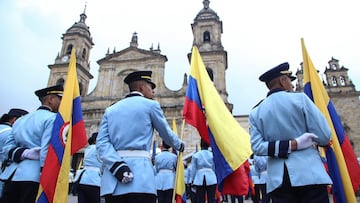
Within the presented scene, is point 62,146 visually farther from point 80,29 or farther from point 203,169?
point 80,29

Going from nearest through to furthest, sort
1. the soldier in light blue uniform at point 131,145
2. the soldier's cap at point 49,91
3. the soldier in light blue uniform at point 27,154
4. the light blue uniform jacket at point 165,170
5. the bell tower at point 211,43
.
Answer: the soldier in light blue uniform at point 131,145 → the soldier in light blue uniform at point 27,154 → the soldier's cap at point 49,91 → the light blue uniform jacket at point 165,170 → the bell tower at point 211,43

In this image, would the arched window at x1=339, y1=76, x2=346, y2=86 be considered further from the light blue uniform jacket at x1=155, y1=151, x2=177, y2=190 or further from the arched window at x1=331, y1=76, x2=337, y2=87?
the light blue uniform jacket at x1=155, y1=151, x2=177, y2=190

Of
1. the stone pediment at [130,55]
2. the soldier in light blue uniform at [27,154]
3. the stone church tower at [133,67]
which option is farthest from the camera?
the stone pediment at [130,55]

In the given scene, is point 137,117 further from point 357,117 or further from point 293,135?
point 357,117

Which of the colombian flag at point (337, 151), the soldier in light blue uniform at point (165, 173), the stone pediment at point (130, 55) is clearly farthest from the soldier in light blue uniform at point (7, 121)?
the stone pediment at point (130, 55)

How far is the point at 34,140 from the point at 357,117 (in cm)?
3259

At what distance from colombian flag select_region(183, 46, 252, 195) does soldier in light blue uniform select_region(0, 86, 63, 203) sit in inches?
85.8

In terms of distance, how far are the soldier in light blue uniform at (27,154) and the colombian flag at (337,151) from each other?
3.34 metres

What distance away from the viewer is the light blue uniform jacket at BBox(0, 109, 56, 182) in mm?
3383

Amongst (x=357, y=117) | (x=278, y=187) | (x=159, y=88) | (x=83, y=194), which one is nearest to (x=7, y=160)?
(x=83, y=194)

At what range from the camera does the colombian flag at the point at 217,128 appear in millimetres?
3730

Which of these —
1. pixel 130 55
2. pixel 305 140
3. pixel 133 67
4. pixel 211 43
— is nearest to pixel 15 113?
pixel 305 140

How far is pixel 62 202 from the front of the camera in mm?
3291

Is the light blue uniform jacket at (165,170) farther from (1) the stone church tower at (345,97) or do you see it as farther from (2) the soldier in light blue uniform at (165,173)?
(1) the stone church tower at (345,97)
